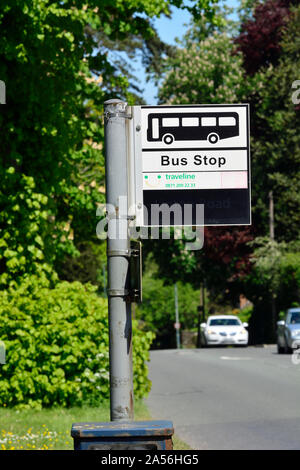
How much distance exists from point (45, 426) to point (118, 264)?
261 inches

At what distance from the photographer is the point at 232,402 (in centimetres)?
1562

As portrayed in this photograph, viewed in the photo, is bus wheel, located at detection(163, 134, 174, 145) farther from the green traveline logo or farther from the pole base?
the green traveline logo

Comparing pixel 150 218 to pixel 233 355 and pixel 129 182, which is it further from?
pixel 233 355

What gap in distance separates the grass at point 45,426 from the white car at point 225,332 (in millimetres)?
25246

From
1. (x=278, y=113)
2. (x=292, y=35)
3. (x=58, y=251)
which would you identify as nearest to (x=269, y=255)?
(x=278, y=113)

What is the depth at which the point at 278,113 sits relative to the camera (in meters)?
41.2

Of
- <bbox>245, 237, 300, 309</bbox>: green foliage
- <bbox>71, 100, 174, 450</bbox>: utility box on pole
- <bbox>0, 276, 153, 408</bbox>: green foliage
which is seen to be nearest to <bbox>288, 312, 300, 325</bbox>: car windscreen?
<bbox>245, 237, 300, 309</bbox>: green foliage

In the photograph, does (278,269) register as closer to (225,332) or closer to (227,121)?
(225,332)

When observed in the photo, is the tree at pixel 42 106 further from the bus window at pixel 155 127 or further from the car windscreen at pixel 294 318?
the car windscreen at pixel 294 318

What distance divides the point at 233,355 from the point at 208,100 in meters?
16.3

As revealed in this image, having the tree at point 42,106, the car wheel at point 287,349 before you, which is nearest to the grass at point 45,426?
the tree at point 42,106

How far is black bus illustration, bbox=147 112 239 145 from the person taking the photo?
4910 millimetres

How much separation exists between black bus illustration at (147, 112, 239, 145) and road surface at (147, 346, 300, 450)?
6074mm

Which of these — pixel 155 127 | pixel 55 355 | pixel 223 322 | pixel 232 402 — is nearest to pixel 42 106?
pixel 55 355
